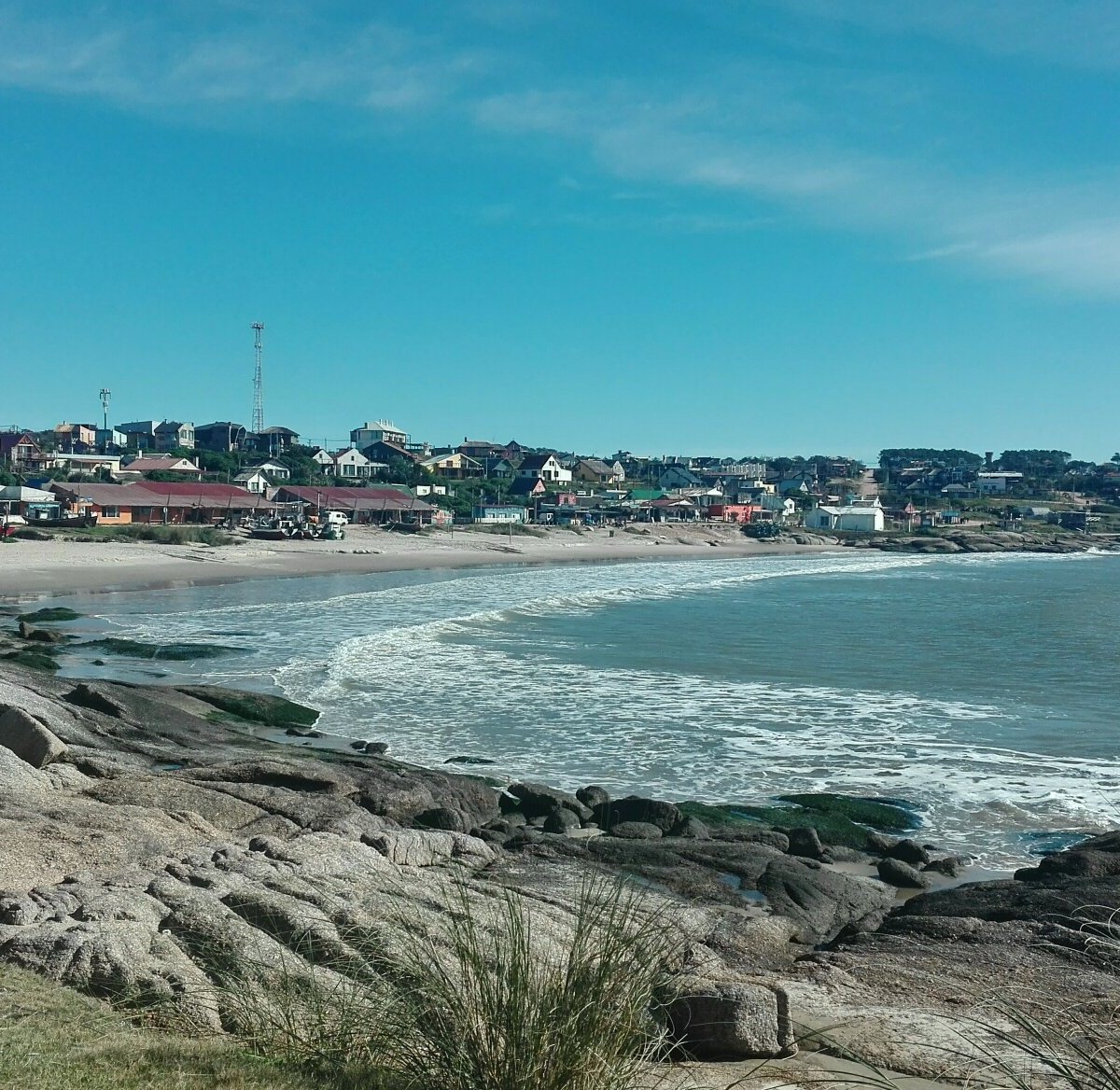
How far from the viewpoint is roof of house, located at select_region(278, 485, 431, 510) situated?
86.4m

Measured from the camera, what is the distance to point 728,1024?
6.35 meters

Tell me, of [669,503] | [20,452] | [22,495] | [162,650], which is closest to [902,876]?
[162,650]

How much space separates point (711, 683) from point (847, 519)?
325 feet

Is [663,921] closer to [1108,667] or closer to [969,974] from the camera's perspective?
[969,974]

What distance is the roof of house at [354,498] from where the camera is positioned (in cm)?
8644

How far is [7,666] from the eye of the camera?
2038 cm

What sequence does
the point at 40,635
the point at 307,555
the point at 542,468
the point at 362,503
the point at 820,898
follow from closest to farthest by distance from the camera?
the point at 820,898 < the point at 40,635 < the point at 307,555 < the point at 362,503 < the point at 542,468

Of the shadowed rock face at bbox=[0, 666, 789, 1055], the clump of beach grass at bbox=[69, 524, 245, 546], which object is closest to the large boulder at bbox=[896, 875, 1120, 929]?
the shadowed rock face at bbox=[0, 666, 789, 1055]

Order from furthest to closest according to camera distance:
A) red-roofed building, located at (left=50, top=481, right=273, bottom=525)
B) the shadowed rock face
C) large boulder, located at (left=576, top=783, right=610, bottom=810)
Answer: red-roofed building, located at (left=50, top=481, right=273, bottom=525) < large boulder, located at (left=576, top=783, right=610, bottom=810) < the shadowed rock face

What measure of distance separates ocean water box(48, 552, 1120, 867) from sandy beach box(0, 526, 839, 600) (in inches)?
147

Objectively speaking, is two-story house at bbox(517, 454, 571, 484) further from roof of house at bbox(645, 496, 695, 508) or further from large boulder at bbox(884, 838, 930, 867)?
large boulder at bbox(884, 838, 930, 867)

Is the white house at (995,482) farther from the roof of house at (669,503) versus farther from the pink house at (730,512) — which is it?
the roof of house at (669,503)

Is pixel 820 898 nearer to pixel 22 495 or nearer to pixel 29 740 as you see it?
pixel 29 740

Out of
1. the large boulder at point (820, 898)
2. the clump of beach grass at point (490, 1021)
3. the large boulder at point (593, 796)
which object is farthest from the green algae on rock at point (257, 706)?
the clump of beach grass at point (490, 1021)
